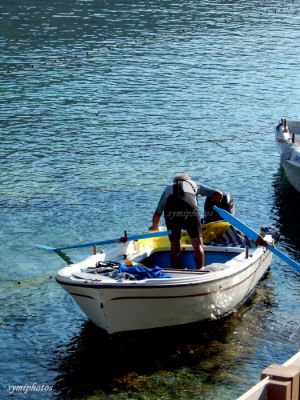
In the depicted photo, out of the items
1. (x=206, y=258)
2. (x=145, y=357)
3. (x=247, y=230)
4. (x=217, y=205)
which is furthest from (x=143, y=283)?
(x=217, y=205)

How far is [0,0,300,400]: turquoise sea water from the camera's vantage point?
1505 centimetres

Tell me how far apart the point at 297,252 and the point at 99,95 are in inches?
709

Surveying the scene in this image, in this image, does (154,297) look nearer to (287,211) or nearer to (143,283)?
(143,283)

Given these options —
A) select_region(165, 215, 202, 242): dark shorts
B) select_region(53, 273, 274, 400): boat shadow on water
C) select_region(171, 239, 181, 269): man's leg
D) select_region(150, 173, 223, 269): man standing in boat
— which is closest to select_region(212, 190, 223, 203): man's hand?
select_region(150, 173, 223, 269): man standing in boat

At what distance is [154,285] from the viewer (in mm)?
14516

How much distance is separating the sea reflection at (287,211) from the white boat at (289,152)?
490mm

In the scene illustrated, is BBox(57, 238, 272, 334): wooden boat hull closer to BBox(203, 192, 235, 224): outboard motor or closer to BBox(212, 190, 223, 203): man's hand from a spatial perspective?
BBox(212, 190, 223, 203): man's hand

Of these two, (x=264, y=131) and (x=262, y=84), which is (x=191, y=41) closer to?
(x=262, y=84)

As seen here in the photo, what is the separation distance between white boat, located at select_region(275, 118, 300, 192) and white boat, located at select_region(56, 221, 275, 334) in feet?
22.9

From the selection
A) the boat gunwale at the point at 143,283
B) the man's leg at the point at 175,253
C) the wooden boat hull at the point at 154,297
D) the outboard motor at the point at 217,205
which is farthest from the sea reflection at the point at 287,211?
the boat gunwale at the point at 143,283

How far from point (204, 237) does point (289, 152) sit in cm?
727

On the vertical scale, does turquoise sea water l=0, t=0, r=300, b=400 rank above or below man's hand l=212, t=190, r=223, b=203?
below

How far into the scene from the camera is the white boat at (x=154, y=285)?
A: 1452 cm

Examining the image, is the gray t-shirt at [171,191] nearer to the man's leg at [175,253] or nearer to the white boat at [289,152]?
the man's leg at [175,253]
